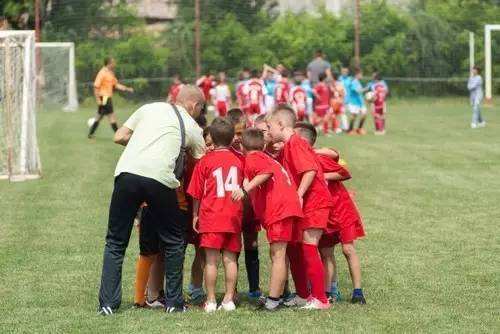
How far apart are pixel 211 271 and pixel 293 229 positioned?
0.71 meters

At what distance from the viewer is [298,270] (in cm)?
977

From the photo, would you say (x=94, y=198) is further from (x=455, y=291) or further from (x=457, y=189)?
(x=455, y=291)

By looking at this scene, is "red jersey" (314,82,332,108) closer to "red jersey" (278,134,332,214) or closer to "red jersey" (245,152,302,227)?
"red jersey" (278,134,332,214)

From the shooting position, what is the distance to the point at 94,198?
58.3 feet

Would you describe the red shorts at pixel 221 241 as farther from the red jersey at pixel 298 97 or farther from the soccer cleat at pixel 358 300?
the red jersey at pixel 298 97

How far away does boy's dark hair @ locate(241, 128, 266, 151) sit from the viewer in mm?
9406

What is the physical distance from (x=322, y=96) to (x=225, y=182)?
22561mm

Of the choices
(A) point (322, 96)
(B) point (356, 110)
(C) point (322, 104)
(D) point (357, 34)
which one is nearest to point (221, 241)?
(C) point (322, 104)

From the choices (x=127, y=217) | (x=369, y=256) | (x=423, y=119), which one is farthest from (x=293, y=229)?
(x=423, y=119)

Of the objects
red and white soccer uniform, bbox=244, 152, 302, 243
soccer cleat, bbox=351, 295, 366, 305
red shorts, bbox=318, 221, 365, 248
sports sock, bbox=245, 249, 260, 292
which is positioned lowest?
soccer cleat, bbox=351, 295, 366, 305

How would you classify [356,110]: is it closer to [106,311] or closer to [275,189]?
[275,189]

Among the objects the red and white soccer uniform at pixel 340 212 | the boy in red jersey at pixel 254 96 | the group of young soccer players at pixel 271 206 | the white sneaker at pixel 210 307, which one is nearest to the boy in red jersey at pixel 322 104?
the boy in red jersey at pixel 254 96

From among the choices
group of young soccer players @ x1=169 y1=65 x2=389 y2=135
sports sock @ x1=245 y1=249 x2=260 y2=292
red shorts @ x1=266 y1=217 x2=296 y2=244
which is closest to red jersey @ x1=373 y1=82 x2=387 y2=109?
group of young soccer players @ x1=169 y1=65 x2=389 y2=135

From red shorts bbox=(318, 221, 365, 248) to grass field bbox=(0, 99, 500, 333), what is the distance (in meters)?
0.52
